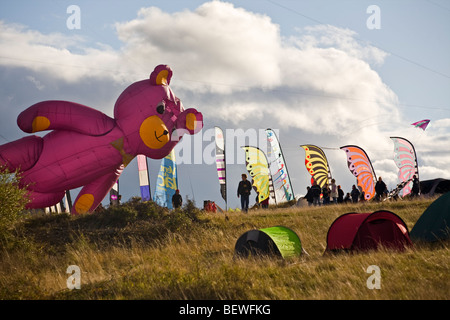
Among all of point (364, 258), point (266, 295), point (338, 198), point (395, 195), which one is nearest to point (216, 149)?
point (338, 198)

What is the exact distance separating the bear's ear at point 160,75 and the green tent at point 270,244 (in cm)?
693

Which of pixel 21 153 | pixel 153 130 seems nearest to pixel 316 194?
pixel 153 130

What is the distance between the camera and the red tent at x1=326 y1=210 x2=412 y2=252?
405 inches

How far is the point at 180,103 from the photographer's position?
15734mm

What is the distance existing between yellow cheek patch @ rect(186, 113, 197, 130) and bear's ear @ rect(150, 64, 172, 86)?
1.45 meters

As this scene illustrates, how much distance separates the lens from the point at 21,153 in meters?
14.3

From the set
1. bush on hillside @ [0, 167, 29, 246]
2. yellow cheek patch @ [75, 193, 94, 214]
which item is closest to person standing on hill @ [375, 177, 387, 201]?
yellow cheek patch @ [75, 193, 94, 214]

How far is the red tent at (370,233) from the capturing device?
10.3 metres

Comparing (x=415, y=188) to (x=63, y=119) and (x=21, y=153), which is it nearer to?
(x=63, y=119)

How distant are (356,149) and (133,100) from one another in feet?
56.9

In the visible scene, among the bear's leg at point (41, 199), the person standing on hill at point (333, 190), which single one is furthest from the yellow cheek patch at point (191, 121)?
the person standing on hill at point (333, 190)

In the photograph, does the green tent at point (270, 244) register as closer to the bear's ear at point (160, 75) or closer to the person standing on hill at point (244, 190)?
the bear's ear at point (160, 75)

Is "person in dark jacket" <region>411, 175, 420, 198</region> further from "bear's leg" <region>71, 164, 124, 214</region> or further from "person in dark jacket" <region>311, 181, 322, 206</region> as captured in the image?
"bear's leg" <region>71, 164, 124, 214</region>
